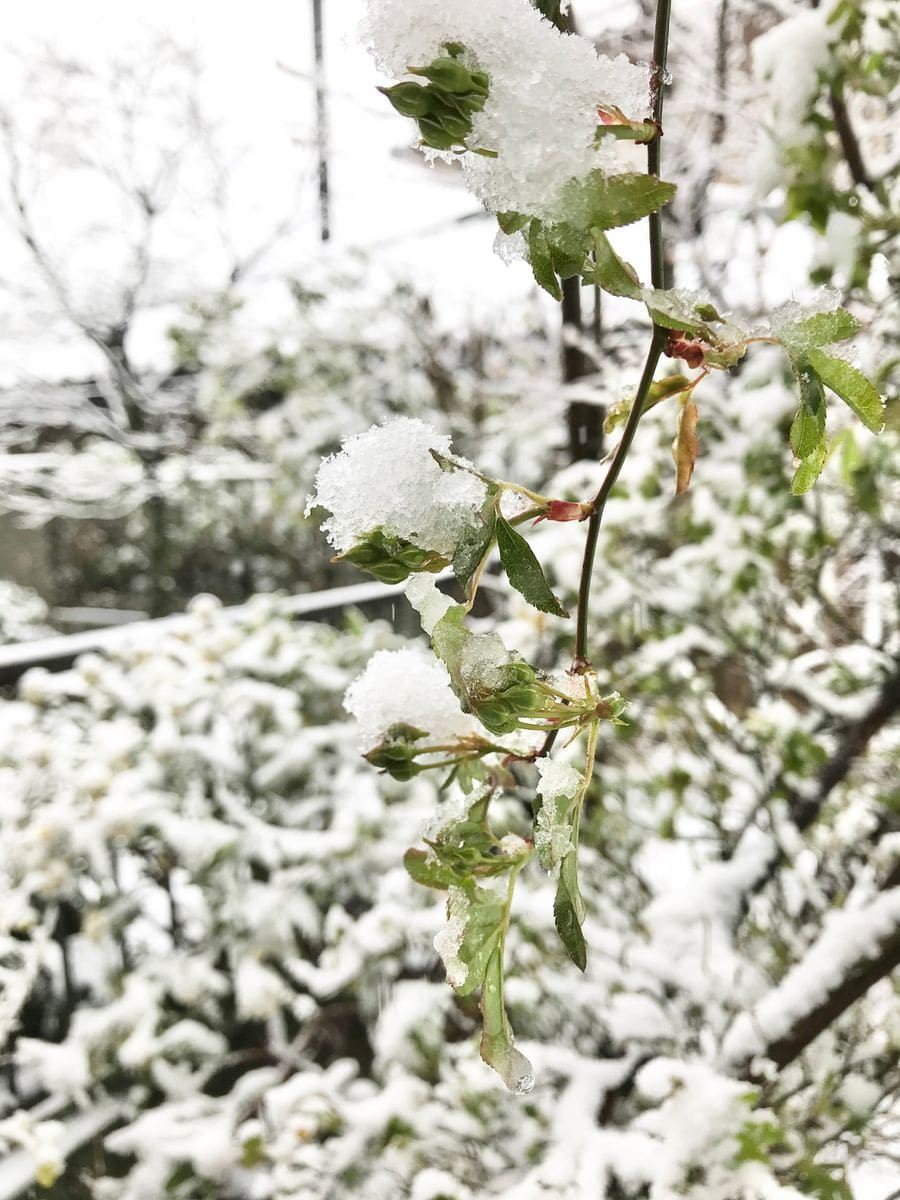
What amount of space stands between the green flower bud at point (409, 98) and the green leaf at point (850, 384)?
0.15m

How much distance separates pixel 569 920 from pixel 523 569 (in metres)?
0.11

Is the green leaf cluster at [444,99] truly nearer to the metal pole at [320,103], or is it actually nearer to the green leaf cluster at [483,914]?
the green leaf cluster at [483,914]

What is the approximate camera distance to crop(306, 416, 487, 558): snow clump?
0.99 ft

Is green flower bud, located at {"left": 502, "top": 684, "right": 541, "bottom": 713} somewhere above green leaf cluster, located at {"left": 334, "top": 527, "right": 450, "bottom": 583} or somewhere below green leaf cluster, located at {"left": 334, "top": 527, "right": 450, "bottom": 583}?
below

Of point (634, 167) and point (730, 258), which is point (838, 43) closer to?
point (634, 167)

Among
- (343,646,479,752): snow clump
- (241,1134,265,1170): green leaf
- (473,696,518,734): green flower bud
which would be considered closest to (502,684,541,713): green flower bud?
(473,696,518,734): green flower bud

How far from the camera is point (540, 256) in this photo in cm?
25

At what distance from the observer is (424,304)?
3770mm

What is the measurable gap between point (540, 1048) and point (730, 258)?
2.16 meters

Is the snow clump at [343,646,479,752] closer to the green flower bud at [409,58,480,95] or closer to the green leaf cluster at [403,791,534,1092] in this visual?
the green leaf cluster at [403,791,534,1092]

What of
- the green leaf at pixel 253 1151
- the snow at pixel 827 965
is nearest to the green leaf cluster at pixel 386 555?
the snow at pixel 827 965

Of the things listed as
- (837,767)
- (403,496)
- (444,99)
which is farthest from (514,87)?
(837,767)

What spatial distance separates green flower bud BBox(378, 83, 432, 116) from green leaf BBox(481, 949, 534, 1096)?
275mm

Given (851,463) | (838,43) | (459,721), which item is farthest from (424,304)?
A: (459,721)
